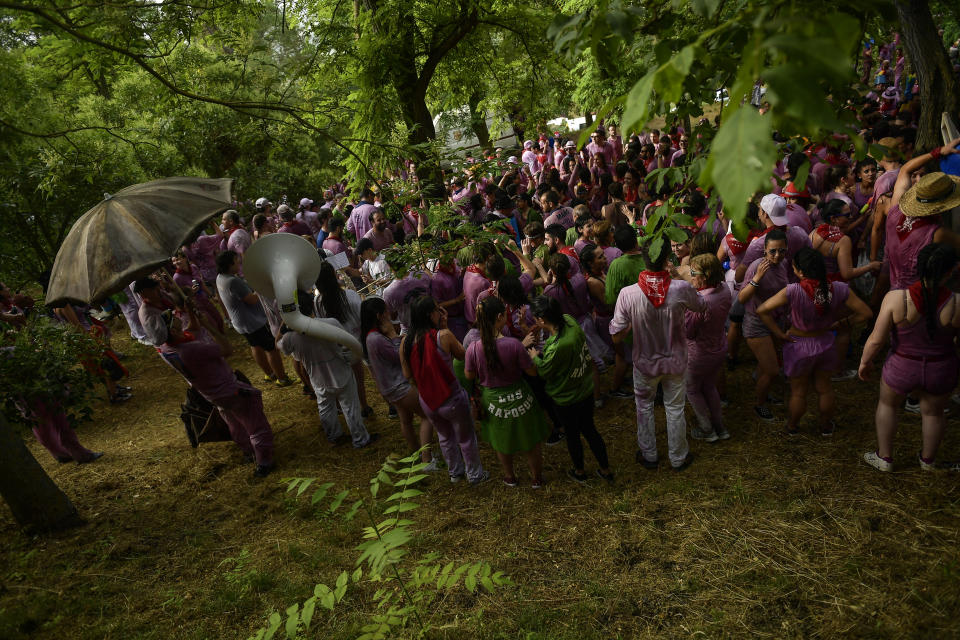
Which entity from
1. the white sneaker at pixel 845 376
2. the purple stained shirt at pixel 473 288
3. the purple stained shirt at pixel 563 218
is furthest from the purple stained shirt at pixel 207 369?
the white sneaker at pixel 845 376

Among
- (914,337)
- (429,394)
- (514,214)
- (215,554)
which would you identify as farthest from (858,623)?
(514,214)

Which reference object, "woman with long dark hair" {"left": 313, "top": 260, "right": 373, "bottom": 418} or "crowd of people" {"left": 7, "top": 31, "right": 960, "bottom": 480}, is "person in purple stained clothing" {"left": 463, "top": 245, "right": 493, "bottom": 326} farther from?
"woman with long dark hair" {"left": 313, "top": 260, "right": 373, "bottom": 418}

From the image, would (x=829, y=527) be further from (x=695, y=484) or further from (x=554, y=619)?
(x=554, y=619)

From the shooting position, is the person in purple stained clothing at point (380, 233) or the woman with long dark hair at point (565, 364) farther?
the person in purple stained clothing at point (380, 233)

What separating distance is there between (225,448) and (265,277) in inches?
108

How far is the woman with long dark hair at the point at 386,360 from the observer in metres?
4.83

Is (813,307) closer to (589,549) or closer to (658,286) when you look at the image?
(658,286)

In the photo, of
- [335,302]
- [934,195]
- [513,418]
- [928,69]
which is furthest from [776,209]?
[928,69]

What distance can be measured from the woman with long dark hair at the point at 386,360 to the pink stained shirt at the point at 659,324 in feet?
6.77

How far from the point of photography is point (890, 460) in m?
4.09

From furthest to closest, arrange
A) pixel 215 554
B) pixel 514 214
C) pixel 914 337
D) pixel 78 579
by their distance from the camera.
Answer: pixel 514 214, pixel 215 554, pixel 78 579, pixel 914 337

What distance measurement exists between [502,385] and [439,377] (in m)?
0.58

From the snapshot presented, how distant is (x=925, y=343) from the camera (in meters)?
3.58

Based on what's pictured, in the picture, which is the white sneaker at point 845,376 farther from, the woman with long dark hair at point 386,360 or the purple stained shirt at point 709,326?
the woman with long dark hair at point 386,360
